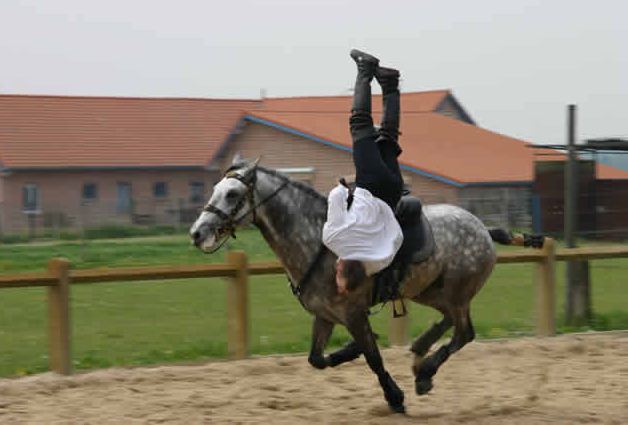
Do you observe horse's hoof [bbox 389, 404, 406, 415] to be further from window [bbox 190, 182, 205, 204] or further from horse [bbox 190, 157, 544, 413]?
window [bbox 190, 182, 205, 204]

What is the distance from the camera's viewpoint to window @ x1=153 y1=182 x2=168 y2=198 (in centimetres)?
4197

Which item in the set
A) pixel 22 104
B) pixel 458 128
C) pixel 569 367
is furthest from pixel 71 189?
pixel 569 367

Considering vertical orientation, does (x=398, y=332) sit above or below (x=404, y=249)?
below

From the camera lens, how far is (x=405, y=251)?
24.8 feet

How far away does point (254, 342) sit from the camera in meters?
11.6

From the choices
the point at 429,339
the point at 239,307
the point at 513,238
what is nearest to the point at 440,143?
the point at 239,307

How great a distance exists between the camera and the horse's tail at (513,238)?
8.79m

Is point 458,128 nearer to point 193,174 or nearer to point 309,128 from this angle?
point 309,128

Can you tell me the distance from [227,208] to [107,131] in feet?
118

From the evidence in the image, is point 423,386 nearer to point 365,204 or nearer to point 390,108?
point 365,204

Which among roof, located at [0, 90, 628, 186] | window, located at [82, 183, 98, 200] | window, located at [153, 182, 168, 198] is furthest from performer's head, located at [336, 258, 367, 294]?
window, located at [153, 182, 168, 198]

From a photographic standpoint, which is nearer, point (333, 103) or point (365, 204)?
point (365, 204)

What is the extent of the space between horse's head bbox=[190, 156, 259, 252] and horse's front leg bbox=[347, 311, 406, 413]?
1.01 m

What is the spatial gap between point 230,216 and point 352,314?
107cm
